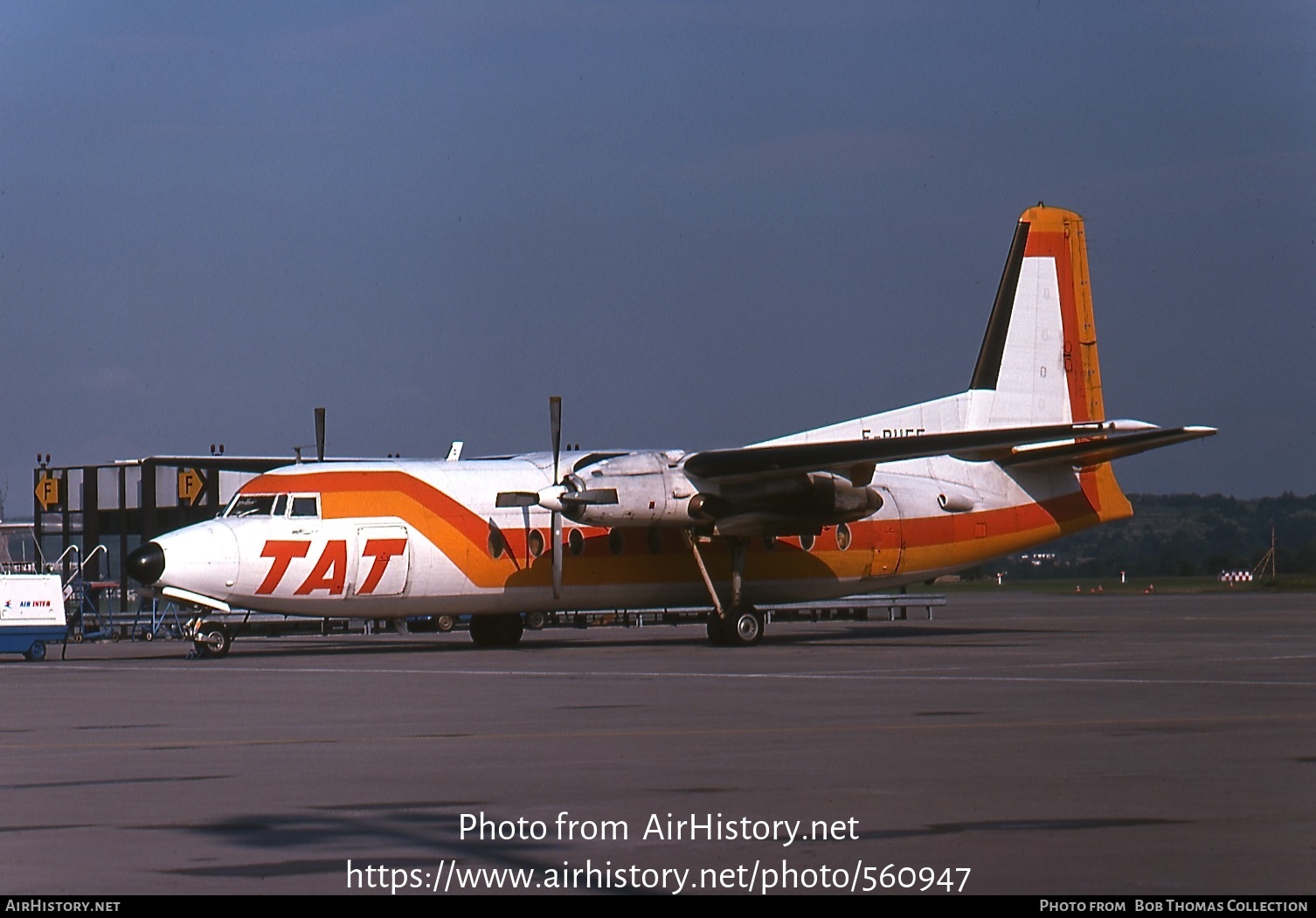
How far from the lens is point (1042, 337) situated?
116 ft

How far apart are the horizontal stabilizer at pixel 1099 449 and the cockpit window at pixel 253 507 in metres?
14.5

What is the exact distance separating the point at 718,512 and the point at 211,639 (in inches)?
351

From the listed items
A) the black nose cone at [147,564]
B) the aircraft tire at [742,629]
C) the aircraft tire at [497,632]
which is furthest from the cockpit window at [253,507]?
the aircraft tire at [742,629]

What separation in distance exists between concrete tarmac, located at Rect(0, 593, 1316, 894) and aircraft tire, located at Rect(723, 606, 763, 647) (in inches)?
274

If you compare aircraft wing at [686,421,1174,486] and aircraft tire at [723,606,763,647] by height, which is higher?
aircraft wing at [686,421,1174,486]

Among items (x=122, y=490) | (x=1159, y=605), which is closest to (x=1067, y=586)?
(x=1159, y=605)

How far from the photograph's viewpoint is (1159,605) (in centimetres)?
4988

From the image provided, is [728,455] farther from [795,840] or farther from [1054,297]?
[795,840]

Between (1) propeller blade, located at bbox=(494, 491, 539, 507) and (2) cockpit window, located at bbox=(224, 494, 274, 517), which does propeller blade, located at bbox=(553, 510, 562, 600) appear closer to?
(1) propeller blade, located at bbox=(494, 491, 539, 507)

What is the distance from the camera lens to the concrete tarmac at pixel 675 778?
780cm

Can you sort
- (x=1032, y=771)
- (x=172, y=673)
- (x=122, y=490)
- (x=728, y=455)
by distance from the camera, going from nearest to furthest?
(x=1032, y=771)
(x=172, y=673)
(x=728, y=455)
(x=122, y=490)

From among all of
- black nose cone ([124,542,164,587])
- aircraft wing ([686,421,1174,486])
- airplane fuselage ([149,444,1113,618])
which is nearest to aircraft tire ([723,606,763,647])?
airplane fuselage ([149,444,1113,618])

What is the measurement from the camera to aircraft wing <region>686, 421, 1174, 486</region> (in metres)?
27.8
